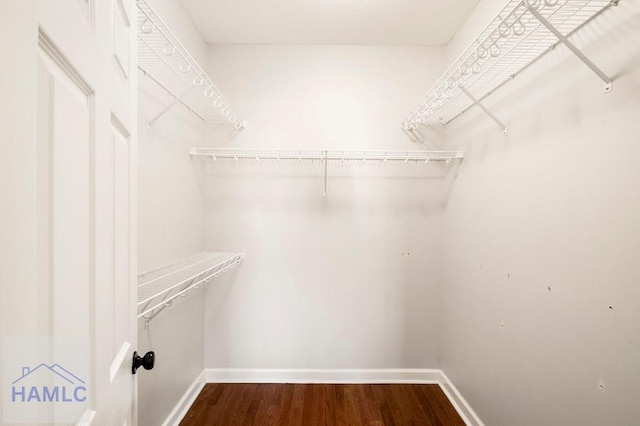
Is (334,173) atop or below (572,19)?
below

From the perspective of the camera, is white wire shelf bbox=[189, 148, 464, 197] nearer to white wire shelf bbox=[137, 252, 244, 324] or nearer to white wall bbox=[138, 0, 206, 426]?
white wall bbox=[138, 0, 206, 426]

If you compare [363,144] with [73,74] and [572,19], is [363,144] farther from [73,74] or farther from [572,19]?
[73,74]

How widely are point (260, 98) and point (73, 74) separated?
5.45 feet

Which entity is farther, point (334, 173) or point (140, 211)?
point (334, 173)

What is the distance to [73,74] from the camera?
1.60ft

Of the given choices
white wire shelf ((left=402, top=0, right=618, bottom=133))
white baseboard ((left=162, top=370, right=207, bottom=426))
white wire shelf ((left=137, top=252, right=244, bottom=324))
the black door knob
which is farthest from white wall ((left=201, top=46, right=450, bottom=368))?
the black door knob

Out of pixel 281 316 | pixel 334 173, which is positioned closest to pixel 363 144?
pixel 334 173

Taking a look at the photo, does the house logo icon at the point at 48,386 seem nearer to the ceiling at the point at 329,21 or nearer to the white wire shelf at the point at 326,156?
the white wire shelf at the point at 326,156

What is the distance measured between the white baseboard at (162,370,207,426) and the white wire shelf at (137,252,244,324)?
0.71 metres

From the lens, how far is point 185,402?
171cm

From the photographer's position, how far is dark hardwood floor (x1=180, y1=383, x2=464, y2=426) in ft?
5.36

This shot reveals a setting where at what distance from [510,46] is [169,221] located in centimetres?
196

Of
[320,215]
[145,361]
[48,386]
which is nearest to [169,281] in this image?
[145,361]

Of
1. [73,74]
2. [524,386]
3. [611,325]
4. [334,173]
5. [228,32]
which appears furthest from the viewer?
[334,173]
